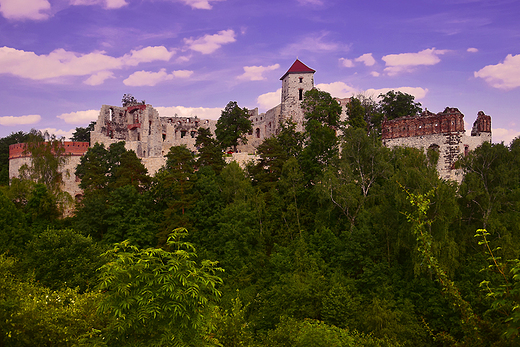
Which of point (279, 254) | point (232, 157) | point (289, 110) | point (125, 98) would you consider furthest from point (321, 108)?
point (125, 98)

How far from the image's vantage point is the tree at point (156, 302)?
915 cm

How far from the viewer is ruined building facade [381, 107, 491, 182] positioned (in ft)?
123

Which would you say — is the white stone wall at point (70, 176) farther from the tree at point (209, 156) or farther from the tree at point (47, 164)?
the tree at point (209, 156)

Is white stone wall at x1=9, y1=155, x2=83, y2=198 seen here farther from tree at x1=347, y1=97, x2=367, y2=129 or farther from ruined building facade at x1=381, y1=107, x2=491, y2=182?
ruined building facade at x1=381, y1=107, x2=491, y2=182

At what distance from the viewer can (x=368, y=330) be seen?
22.4 metres

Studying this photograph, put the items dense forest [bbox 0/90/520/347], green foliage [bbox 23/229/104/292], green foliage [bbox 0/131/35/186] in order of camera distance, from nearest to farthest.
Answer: dense forest [bbox 0/90/520/347]
green foliage [bbox 23/229/104/292]
green foliage [bbox 0/131/35/186]

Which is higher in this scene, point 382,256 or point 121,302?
point 121,302

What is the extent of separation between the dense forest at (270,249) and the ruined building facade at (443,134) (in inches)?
239

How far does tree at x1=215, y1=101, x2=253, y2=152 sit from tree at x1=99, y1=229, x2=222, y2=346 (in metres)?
38.0

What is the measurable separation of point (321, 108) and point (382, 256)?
69.0 feet

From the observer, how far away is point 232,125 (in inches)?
1893

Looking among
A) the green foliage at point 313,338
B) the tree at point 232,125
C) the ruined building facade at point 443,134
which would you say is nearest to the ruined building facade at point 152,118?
the tree at point 232,125

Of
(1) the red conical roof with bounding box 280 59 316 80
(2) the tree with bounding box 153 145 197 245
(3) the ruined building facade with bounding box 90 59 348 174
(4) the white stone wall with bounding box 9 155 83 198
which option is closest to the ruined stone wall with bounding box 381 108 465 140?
(3) the ruined building facade with bounding box 90 59 348 174

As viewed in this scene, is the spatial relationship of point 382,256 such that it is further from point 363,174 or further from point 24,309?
point 24,309
